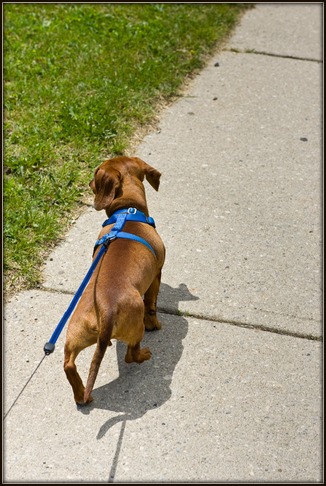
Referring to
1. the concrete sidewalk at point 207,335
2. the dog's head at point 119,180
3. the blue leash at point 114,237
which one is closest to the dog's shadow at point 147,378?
the concrete sidewalk at point 207,335

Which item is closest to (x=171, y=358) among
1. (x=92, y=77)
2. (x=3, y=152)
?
(x=3, y=152)

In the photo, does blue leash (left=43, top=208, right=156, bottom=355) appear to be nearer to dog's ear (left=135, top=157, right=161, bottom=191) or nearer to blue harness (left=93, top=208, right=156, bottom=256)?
blue harness (left=93, top=208, right=156, bottom=256)

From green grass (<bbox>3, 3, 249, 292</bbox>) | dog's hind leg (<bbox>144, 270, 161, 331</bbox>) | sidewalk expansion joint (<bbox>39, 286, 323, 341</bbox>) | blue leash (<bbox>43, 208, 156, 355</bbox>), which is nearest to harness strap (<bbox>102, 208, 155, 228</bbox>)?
blue leash (<bbox>43, 208, 156, 355</bbox>)

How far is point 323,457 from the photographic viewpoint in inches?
152

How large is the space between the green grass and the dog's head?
0.73 meters

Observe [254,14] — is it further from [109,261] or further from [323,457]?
[323,457]

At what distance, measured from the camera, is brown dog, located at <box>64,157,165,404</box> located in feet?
12.7

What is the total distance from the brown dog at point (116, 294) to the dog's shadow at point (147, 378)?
0.07 m

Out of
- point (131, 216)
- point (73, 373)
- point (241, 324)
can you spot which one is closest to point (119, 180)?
point (131, 216)

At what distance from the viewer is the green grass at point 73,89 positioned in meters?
5.47

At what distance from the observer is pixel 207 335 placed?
4582 mm

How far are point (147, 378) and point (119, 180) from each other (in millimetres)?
1160

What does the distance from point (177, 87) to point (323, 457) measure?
4171 mm

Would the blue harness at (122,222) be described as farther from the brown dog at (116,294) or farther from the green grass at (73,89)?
the green grass at (73,89)
